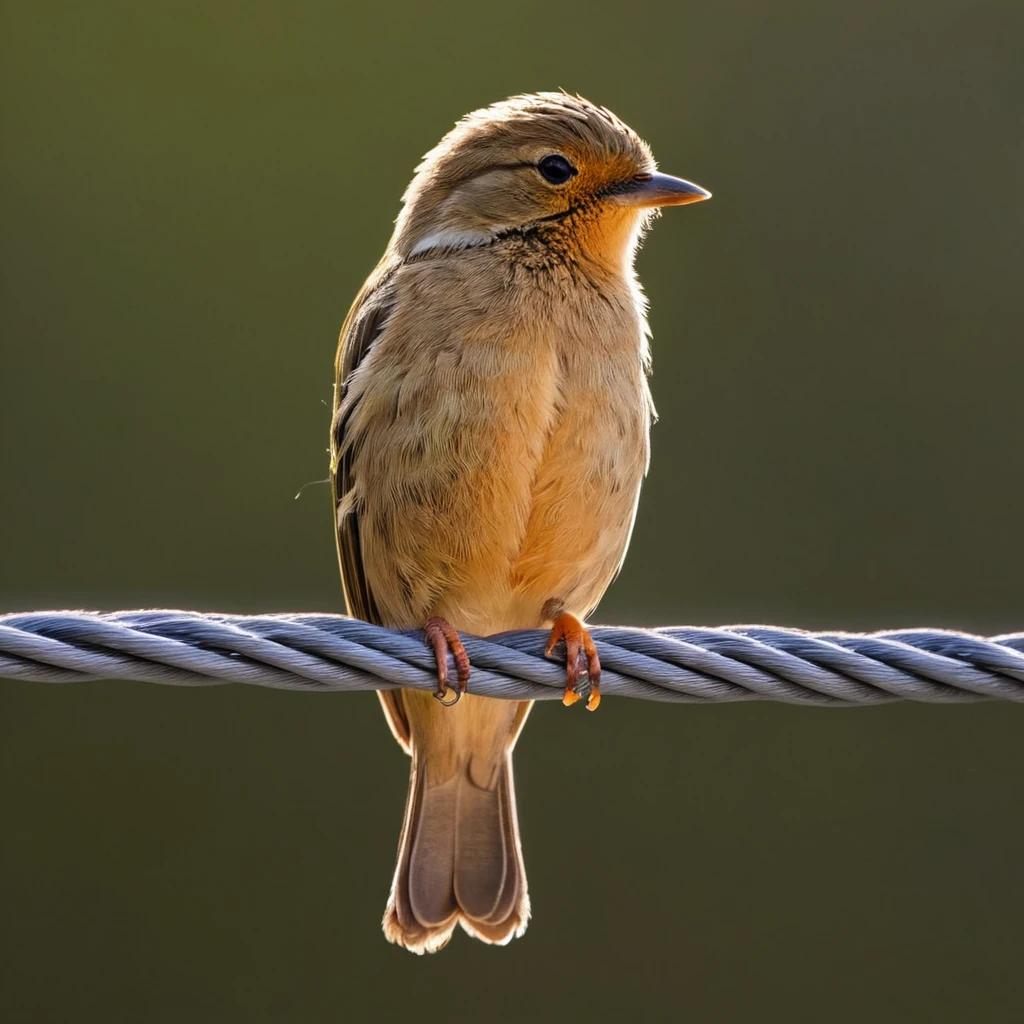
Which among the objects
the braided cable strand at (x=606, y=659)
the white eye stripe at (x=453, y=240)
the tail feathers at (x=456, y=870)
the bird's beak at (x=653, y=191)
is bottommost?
the tail feathers at (x=456, y=870)

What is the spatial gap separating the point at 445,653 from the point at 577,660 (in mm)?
252

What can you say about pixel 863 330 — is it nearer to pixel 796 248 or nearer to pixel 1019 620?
pixel 796 248

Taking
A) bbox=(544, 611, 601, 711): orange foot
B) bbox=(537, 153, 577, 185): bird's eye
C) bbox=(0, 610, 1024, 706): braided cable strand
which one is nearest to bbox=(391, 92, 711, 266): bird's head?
bbox=(537, 153, 577, 185): bird's eye

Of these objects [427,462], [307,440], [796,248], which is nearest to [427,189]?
[427,462]

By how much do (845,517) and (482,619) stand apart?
110 inches

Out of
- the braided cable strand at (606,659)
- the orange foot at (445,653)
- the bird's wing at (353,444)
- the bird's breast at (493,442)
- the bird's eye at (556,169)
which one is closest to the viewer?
the braided cable strand at (606,659)

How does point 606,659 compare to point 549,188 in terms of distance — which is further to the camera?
point 549,188

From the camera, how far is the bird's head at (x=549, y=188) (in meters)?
3.63

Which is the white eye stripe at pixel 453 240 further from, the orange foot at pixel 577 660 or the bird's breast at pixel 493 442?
the orange foot at pixel 577 660

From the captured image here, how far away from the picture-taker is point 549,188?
366 centimetres

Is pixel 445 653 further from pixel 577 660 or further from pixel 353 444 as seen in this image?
pixel 353 444

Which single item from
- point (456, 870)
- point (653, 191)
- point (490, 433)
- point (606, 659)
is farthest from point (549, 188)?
point (456, 870)

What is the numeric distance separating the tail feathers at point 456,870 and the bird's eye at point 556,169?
5.00ft

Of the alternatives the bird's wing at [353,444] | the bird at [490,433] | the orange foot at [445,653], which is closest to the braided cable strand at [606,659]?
the orange foot at [445,653]
